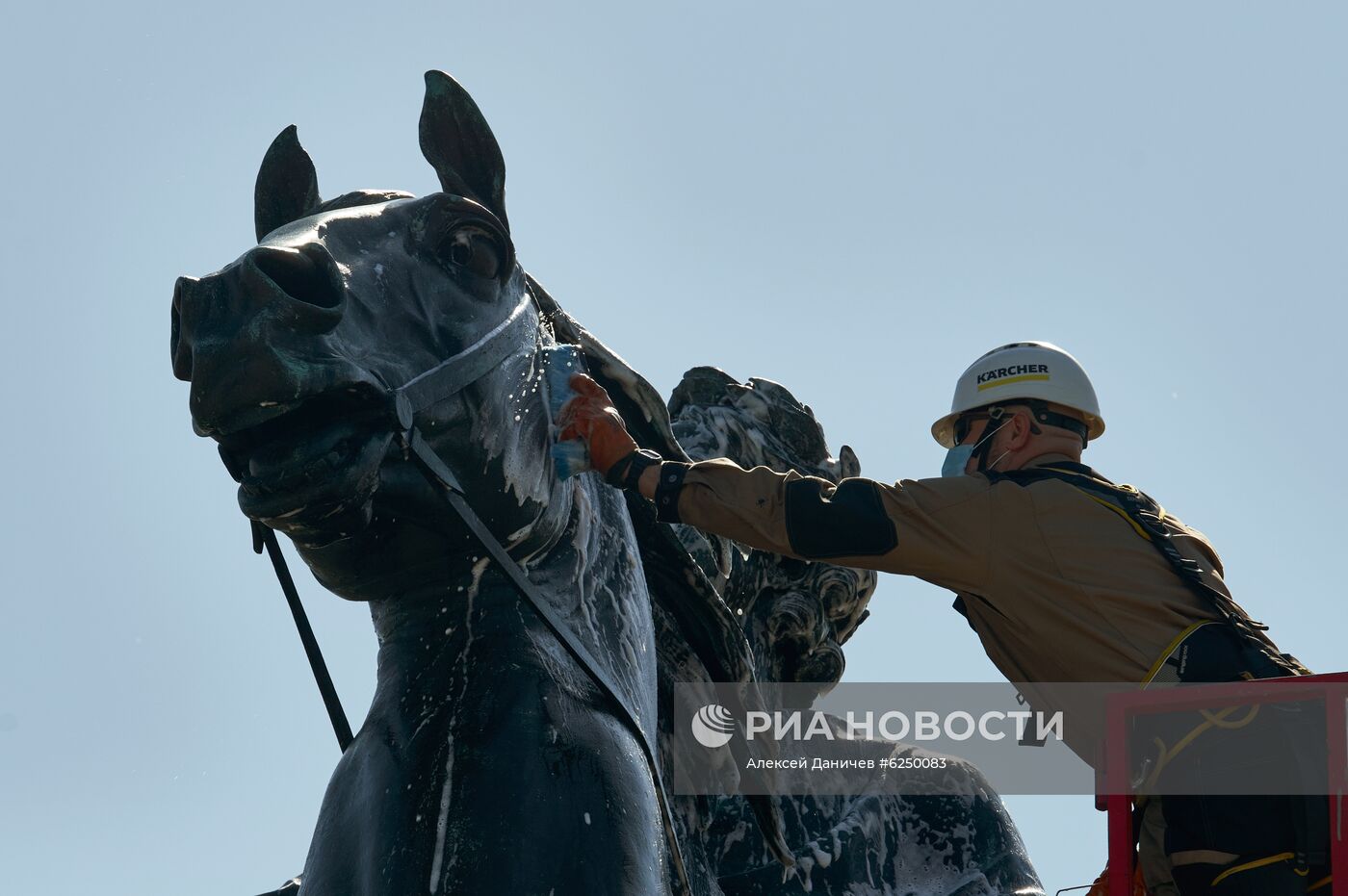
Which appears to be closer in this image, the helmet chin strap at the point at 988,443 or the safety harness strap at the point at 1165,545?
the safety harness strap at the point at 1165,545

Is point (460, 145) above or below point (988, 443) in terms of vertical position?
above

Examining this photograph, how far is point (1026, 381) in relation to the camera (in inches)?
214

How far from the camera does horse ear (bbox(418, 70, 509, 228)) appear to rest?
16.1ft

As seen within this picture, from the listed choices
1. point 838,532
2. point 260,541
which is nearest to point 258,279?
point 260,541

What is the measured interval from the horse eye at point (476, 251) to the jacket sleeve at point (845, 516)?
706 millimetres

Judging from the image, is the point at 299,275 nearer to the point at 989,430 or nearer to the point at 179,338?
the point at 179,338

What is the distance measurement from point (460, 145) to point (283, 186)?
1.73ft

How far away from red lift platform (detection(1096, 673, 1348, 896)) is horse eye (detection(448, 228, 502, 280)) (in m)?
1.88

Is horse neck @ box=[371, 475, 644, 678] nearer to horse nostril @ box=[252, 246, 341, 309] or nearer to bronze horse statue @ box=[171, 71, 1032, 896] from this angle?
bronze horse statue @ box=[171, 71, 1032, 896]

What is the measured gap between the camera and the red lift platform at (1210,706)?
4.41 metres

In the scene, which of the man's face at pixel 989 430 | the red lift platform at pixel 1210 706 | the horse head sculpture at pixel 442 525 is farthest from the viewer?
the man's face at pixel 989 430

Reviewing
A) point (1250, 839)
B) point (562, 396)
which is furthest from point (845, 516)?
point (1250, 839)

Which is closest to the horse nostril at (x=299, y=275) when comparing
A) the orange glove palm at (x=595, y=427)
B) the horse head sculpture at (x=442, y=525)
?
the horse head sculpture at (x=442, y=525)

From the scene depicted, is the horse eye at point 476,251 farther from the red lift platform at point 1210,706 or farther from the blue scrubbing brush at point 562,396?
the red lift platform at point 1210,706
